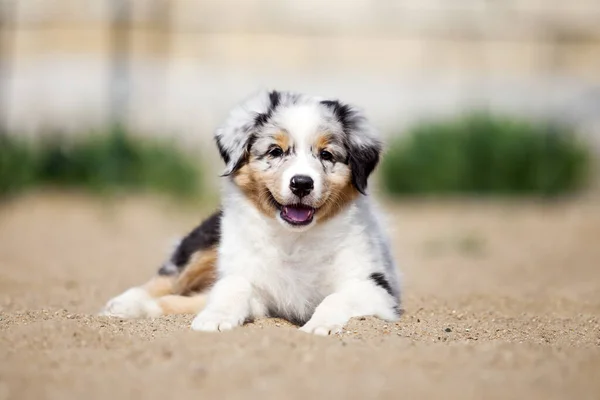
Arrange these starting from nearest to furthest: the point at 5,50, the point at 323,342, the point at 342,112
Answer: the point at 323,342, the point at 342,112, the point at 5,50

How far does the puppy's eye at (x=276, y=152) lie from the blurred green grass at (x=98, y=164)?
699 cm

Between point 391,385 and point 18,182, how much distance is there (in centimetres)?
939

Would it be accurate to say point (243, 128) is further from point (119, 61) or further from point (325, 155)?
point (119, 61)

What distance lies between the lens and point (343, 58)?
16016 mm

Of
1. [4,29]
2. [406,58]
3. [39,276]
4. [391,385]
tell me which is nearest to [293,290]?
[391,385]

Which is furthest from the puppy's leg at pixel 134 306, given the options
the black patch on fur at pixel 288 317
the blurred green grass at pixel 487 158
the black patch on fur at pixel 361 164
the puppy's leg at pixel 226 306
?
the blurred green grass at pixel 487 158

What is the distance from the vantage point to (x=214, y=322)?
464cm

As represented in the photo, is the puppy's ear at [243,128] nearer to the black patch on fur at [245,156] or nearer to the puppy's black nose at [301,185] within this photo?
the black patch on fur at [245,156]

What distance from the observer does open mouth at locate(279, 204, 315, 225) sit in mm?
5191

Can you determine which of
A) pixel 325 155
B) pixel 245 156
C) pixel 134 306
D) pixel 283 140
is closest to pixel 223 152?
pixel 245 156

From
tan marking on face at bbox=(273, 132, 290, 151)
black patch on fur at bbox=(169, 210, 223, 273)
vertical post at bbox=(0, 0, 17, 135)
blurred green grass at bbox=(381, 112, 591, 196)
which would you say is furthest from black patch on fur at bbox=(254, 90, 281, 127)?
→ vertical post at bbox=(0, 0, 17, 135)

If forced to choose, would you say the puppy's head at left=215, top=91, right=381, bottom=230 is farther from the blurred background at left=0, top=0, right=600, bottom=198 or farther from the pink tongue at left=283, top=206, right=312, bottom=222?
the blurred background at left=0, top=0, right=600, bottom=198

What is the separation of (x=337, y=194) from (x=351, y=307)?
2.38ft

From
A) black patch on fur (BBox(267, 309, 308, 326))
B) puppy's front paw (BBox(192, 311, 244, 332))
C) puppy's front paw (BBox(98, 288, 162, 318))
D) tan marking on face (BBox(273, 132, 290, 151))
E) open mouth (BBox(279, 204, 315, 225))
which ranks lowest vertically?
puppy's front paw (BBox(98, 288, 162, 318))
